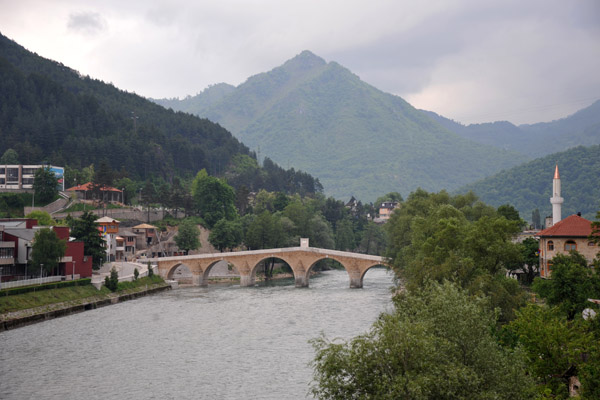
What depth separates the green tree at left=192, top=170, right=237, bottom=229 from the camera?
10512cm

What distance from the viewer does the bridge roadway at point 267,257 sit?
2906 inches

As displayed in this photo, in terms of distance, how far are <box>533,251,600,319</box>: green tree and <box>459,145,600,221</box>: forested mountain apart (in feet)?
425

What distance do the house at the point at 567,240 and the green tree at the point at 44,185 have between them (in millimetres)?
70399

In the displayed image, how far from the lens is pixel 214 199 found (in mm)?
105312

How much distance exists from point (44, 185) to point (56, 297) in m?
46.8

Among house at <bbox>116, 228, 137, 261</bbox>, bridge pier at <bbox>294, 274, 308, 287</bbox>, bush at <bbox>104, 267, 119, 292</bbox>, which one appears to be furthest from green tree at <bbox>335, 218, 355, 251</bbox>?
bush at <bbox>104, 267, 119, 292</bbox>

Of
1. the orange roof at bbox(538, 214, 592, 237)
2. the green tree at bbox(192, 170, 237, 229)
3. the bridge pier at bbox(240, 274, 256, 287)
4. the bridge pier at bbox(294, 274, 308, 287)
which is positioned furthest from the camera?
the green tree at bbox(192, 170, 237, 229)

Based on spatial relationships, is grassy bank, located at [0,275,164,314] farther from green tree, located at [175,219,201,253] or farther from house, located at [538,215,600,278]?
house, located at [538,215,600,278]

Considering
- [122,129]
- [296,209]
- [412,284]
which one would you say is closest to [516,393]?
[412,284]

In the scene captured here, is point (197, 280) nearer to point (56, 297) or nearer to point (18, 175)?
point (56, 297)

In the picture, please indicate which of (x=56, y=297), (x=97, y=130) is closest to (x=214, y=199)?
(x=97, y=130)

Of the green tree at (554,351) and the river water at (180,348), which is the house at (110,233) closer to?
the river water at (180,348)

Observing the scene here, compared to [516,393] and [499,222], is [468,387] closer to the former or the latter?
[516,393]

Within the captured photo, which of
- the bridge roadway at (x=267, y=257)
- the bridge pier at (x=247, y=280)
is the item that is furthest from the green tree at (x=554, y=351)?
the bridge pier at (x=247, y=280)
